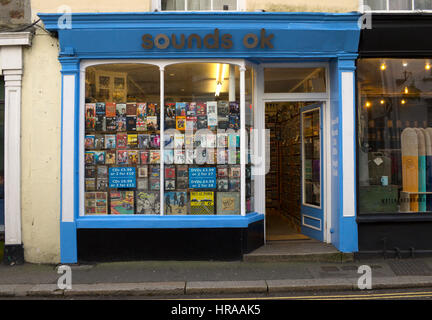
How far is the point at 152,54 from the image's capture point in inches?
269

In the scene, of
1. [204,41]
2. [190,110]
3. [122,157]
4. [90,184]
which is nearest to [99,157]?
[122,157]

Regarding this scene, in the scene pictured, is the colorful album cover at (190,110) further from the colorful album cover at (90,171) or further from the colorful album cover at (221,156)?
the colorful album cover at (90,171)

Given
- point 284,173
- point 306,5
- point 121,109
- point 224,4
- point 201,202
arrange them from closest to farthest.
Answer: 1. point 306,5
2. point 201,202
3. point 121,109
4. point 224,4
5. point 284,173

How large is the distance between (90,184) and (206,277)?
115 inches

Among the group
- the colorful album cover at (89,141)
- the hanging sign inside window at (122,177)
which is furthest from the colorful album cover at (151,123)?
the colorful album cover at (89,141)

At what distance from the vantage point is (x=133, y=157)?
23.6 ft

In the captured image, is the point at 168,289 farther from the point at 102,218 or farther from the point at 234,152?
the point at 234,152

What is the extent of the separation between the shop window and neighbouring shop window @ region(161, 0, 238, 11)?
123cm

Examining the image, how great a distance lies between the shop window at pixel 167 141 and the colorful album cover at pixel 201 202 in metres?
0.02

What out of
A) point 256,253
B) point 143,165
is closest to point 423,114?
point 256,253

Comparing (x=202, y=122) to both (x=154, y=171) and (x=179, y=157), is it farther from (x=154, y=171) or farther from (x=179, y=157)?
(x=154, y=171)

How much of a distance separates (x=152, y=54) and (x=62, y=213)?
11.2 feet

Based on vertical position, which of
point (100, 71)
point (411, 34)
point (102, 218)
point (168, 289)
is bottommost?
point (168, 289)

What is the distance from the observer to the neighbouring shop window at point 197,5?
735 centimetres
